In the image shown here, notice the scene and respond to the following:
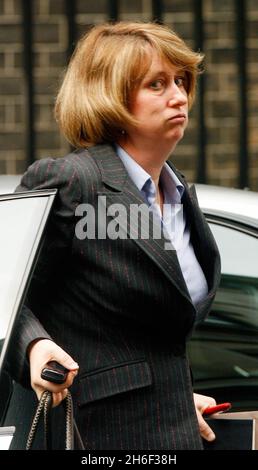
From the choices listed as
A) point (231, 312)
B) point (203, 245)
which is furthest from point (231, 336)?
point (203, 245)

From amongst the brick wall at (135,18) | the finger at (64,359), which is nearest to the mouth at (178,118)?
the finger at (64,359)

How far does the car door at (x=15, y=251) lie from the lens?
2094 millimetres

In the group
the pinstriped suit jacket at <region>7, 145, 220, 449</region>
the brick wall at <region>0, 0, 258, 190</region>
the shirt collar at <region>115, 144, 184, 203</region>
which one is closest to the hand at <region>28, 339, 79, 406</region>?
the pinstriped suit jacket at <region>7, 145, 220, 449</region>

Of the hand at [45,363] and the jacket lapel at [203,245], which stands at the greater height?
the jacket lapel at [203,245]

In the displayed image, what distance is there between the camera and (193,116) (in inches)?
245

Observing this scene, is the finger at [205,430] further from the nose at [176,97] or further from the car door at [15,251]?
the nose at [176,97]

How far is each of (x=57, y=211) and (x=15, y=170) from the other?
4.03m

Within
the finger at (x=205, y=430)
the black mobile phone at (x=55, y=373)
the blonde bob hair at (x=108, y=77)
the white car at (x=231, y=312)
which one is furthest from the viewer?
the white car at (x=231, y=312)

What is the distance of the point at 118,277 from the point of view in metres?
2.26

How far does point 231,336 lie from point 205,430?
3.31ft

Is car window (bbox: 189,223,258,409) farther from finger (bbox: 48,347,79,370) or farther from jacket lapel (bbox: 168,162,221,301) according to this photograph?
finger (bbox: 48,347,79,370)

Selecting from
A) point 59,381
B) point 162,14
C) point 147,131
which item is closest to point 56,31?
point 162,14
